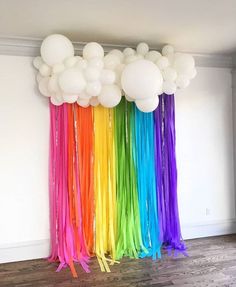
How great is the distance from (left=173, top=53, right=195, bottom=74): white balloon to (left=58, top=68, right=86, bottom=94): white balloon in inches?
37.1

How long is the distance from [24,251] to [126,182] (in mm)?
1242

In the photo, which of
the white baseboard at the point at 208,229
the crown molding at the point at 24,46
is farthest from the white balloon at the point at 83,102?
the white baseboard at the point at 208,229

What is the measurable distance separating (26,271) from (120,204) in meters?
1.10

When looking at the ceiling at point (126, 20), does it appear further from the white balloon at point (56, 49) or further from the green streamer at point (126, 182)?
the green streamer at point (126, 182)

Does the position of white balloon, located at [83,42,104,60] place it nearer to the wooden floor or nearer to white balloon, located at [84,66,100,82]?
white balloon, located at [84,66,100,82]

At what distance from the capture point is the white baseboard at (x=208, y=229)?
3.60m

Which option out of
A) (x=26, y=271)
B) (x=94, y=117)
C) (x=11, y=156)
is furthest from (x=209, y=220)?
(x=11, y=156)

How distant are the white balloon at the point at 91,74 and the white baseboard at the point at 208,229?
2041 mm

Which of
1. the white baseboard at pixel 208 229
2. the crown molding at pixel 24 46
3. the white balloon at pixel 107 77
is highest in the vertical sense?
the crown molding at pixel 24 46

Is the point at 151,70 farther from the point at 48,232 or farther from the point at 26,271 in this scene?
the point at 26,271

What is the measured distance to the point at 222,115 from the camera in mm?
3746

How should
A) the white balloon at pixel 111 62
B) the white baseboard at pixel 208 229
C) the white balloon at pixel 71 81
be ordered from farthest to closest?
the white baseboard at pixel 208 229, the white balloon at pixel 111 62, the white balloon at pixel 71 81

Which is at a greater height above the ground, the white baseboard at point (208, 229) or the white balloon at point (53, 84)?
the white balloon at point (53, 84)

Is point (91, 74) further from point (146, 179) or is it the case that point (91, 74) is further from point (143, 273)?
point (143, 273)
